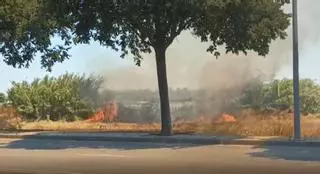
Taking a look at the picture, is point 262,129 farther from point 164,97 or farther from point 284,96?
point 284,96

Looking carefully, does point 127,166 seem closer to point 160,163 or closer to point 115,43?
point 160,163

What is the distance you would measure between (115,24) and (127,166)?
24.5 feet

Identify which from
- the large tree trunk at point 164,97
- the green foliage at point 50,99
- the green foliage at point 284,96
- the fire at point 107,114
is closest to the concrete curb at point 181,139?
the large tree trunk at point 164,97

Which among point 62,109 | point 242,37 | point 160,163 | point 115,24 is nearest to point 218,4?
point 242,37

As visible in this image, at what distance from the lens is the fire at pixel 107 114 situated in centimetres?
3812

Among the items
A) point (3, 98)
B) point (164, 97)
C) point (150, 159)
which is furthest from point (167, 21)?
point (3, 98)

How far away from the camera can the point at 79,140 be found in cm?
2419

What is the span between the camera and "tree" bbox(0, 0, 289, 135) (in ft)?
69.3

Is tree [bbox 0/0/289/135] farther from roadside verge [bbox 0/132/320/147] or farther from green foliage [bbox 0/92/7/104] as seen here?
green foliage [bbox 0/92/7/104]

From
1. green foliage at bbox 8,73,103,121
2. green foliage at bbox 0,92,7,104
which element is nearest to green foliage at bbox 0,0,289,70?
green foliage at bbox 8,73,103,121

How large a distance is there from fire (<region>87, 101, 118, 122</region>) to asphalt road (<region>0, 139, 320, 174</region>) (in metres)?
14.9

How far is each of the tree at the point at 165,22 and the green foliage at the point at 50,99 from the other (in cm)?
1293

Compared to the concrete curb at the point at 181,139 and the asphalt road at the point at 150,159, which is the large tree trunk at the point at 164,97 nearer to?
the concrete curb at the point at 181,139

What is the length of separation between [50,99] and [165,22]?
1621 centimetres
